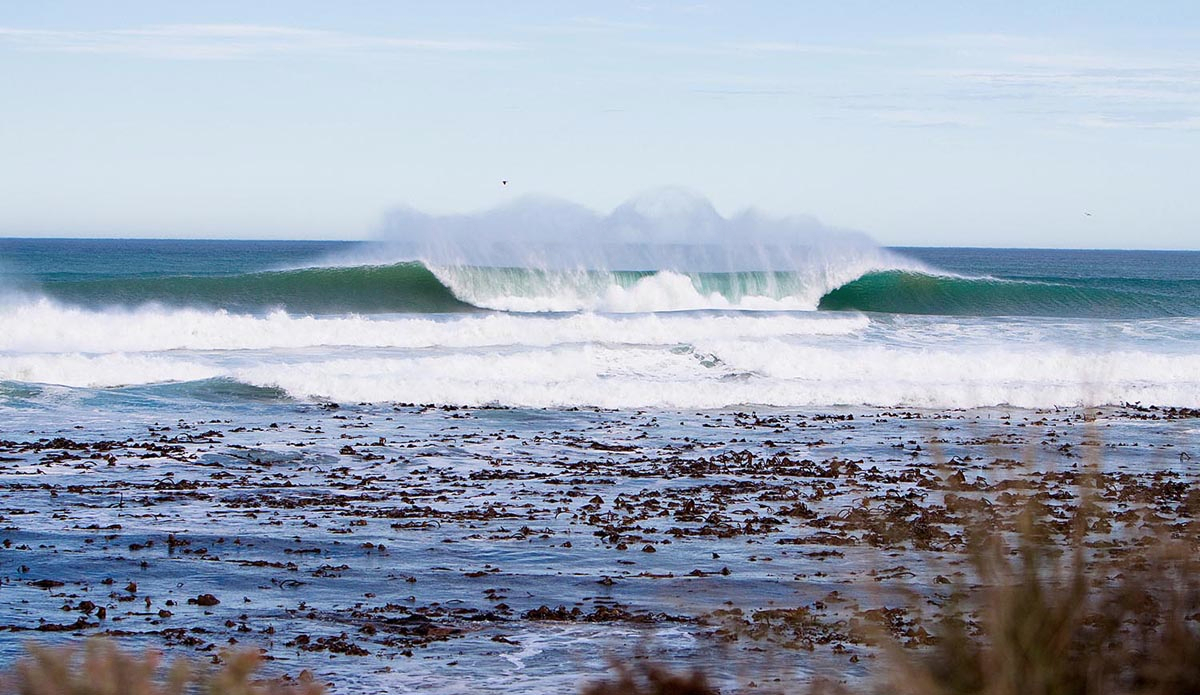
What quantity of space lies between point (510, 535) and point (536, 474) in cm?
334

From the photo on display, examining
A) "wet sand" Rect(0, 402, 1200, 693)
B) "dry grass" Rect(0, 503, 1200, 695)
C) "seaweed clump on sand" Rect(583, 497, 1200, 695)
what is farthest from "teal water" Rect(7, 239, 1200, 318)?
"seaweed clump on sand" Rect(583, 497, 1200, 695)

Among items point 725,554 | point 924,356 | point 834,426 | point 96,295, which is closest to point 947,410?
point 834,426

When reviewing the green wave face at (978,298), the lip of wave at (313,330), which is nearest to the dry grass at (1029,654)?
the lip of wave at (313,330)

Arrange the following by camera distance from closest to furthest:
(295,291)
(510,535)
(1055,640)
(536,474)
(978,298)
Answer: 1. (1055,640)
2. (510,535)
3. (536,474)
4. (295,291)
5. (978,298)

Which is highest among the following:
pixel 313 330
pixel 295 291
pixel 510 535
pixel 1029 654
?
pixel 295 291

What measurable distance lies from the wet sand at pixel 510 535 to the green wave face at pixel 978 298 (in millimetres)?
25919

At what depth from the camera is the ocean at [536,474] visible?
7555mm

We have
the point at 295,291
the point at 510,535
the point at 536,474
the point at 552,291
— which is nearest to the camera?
the point at 510,535

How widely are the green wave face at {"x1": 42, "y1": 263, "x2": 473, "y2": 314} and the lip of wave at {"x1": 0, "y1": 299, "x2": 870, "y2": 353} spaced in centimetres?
546

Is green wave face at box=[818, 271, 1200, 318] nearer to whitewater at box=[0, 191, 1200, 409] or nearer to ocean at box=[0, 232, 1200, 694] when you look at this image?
whitewater at box=[0, 191, 1200, 409]

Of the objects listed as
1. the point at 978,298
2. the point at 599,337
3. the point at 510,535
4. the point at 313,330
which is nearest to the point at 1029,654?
the point at 510,535

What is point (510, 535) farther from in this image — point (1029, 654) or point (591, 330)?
point (591, 330)

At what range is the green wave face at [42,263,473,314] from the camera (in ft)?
128

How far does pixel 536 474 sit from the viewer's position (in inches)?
562
